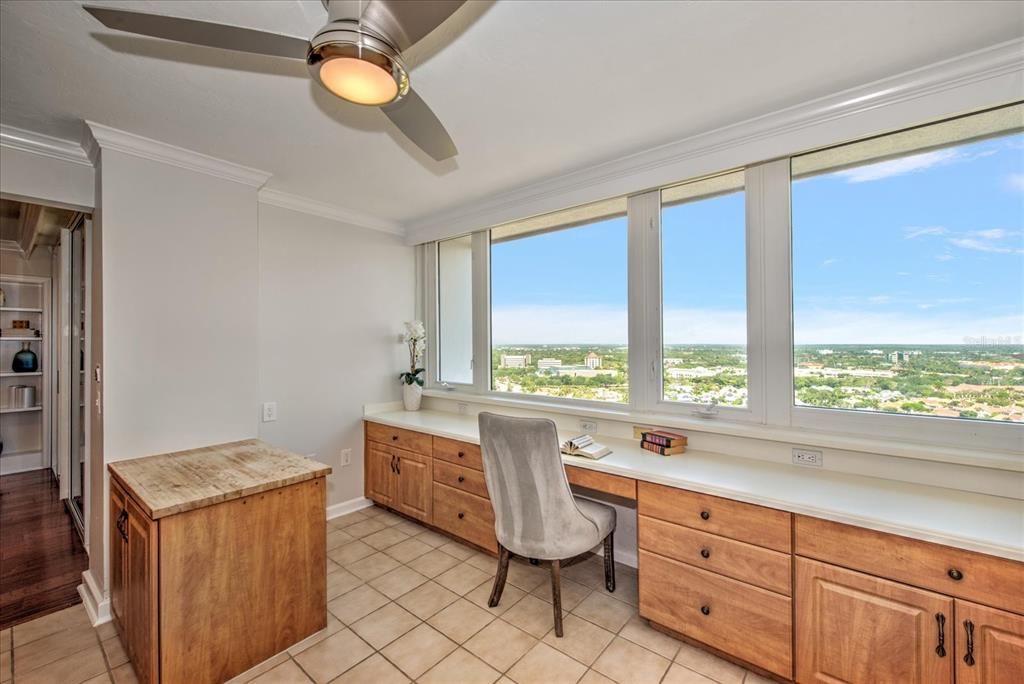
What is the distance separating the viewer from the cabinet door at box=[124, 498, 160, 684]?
5.04ft

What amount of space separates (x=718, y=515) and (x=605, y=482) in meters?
0.51

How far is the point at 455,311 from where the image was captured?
3.71m

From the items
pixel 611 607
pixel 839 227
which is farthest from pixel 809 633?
pixel 839 227

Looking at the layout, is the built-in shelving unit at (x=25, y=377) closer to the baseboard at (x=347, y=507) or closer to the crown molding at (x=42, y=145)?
the crown molding at (x=42, y=145)

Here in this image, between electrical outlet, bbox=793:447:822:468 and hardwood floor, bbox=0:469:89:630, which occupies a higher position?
electrical outlet, bbox=793:447:822:468

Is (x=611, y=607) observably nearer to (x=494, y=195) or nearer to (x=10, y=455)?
(x=494, y=195)

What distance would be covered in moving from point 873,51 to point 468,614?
9.66ft

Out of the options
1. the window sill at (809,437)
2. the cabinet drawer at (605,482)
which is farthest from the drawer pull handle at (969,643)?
the cabinet drawer at (605,482)

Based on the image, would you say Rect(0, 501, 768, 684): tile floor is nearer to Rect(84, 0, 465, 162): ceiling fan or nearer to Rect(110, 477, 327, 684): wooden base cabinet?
Rect(110, 477, 327, 684): wooden base cabinet

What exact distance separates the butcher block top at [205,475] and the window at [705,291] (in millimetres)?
1981

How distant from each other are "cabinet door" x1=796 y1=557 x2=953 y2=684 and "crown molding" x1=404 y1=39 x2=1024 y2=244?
178 centimetres

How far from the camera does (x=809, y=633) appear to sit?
1.53 m

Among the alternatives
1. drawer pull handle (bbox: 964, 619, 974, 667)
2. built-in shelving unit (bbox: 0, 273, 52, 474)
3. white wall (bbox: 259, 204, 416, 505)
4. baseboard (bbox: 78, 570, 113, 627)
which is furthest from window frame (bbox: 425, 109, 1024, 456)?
built-in shelving unit (bbox: 0, 273, 52, 474)

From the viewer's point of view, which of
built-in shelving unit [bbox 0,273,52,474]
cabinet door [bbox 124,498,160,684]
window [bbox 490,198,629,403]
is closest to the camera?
cabinet door [bbox 124,498,160,684]
